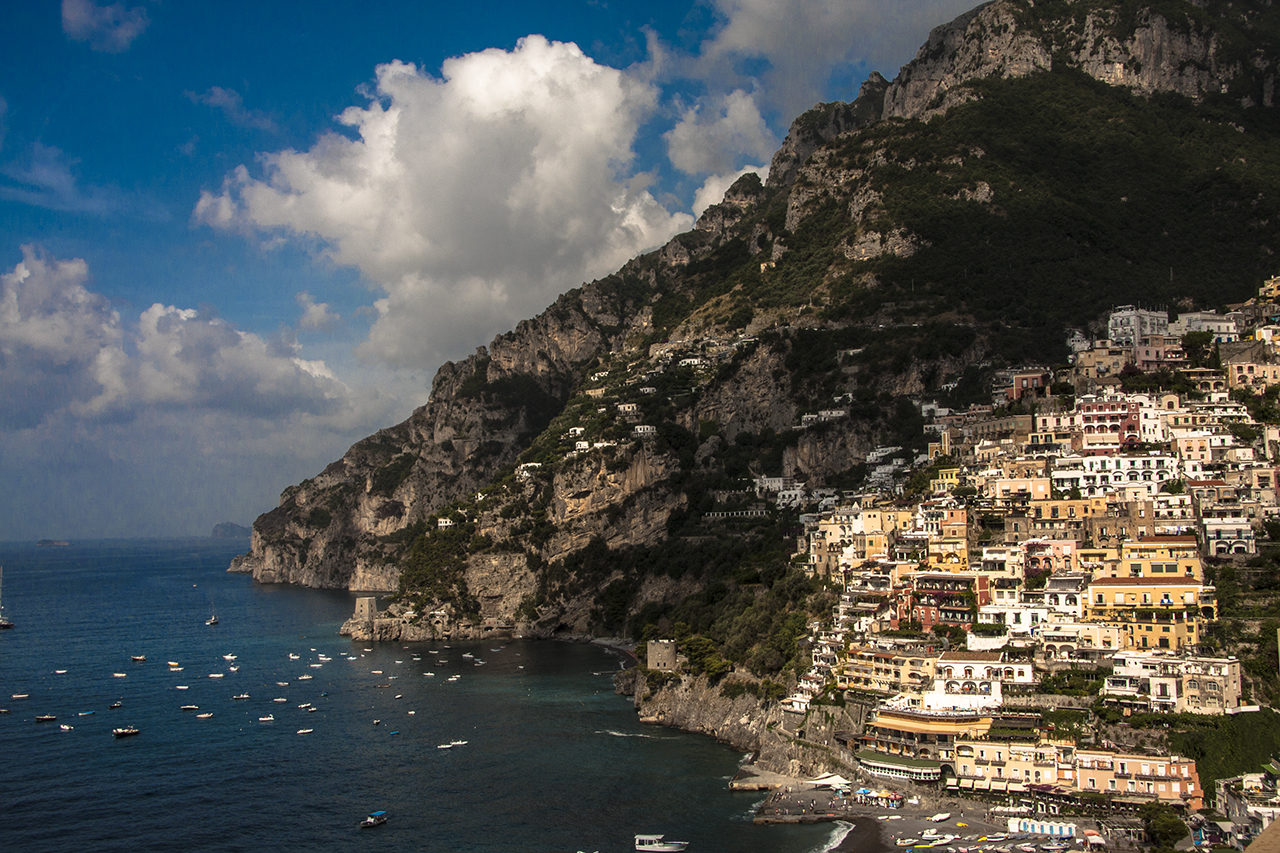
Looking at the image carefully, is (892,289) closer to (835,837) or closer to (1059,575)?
(1059,575)

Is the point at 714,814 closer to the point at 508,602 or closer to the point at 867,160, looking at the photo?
the point at 508,602

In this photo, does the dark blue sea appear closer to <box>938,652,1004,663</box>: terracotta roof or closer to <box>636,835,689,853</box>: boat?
<box>636,835,689,853</box>: boat

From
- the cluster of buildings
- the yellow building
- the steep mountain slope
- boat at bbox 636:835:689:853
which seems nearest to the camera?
boat at bbox 636:835:689:853

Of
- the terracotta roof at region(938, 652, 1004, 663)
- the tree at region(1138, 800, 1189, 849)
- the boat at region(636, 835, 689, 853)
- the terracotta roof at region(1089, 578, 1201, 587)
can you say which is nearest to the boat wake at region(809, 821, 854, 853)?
the boat at region(636, 835, 689, 853)

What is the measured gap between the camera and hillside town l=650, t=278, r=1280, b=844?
47406mm

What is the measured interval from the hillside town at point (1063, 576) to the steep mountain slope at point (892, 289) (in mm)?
18023

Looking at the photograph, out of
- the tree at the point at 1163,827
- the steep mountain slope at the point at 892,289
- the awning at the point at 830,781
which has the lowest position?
the awning at the point at 830,781

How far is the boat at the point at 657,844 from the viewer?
47375mm

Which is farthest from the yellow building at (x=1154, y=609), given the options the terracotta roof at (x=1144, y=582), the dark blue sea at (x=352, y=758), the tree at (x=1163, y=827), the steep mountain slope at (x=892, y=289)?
the steep mountain slope at (x=892, y=289)

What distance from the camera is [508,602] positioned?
122625 millimetres

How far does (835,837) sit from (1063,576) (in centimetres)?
1948

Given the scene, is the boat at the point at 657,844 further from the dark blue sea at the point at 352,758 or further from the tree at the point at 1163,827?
the tree at the point at 1163,827

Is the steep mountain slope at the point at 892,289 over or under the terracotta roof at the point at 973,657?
over

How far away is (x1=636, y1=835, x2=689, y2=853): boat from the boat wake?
19.5 ft
